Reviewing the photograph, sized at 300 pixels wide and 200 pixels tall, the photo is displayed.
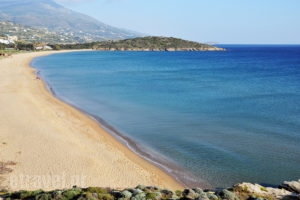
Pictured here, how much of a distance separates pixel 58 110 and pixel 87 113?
2858mm

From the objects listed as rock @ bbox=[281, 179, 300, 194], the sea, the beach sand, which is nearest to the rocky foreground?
rock @ bbox=[281, 179, 300, 194]

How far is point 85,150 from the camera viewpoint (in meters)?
21.2

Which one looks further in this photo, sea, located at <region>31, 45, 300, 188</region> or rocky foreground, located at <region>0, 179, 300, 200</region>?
sea, located at <region>31, 45, 300, 188</region>

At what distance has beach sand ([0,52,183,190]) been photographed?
1678cm

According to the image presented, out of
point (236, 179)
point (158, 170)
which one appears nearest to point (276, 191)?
point (236, 179)

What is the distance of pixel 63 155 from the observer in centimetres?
2002

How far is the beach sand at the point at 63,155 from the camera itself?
16781 mm

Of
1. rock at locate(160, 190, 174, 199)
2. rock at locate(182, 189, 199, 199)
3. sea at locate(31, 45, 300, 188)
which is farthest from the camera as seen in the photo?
sea at locate(31, 45, 300, 188)

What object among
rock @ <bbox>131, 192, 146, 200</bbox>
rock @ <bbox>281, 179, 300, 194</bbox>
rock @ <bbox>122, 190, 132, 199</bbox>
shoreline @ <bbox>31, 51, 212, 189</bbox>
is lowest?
shoreline @ <bbox>31, 51, 212, 189</bbox>

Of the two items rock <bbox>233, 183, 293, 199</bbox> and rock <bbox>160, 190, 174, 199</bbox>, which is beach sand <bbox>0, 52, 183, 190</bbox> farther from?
rock <bbox>233, 183, 293, 199</bbox>

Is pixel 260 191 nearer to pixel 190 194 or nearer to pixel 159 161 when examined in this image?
pixel 190 194

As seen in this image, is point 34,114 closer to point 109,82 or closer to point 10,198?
point 10,198

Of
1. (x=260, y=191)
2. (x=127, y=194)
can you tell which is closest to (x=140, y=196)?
(x=127, y=194)

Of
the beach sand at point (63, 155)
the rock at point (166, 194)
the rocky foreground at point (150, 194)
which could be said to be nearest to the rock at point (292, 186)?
the rocky foreground at point (150, 194)
